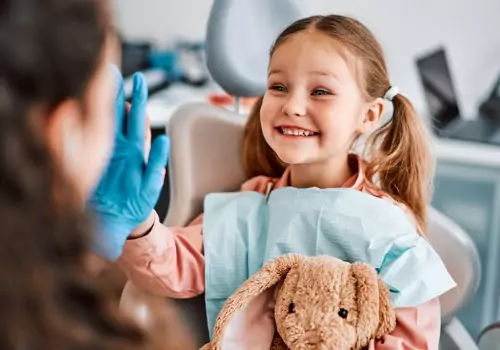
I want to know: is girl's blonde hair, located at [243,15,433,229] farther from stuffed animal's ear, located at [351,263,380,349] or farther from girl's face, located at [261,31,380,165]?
stuffed animal's ear, located at [351,263,380,349]

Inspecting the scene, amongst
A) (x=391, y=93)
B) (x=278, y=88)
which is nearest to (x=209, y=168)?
(x=278, y=88)

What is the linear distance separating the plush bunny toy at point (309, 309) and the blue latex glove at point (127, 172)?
0.19 metres

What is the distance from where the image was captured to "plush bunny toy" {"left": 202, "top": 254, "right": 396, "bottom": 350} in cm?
91

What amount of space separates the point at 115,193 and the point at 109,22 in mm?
386

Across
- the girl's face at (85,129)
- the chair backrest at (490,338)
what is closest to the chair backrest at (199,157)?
the chair backrest at (490,338)

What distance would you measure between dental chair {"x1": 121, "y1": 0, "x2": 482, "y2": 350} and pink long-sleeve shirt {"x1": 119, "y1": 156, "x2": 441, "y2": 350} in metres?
0.08

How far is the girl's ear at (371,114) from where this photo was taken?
1106 mm

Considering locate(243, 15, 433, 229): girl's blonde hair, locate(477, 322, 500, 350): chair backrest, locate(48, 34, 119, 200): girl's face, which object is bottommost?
locate(477, 322, 500, 350): chair backrest

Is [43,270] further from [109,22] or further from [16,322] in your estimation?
[109,22]

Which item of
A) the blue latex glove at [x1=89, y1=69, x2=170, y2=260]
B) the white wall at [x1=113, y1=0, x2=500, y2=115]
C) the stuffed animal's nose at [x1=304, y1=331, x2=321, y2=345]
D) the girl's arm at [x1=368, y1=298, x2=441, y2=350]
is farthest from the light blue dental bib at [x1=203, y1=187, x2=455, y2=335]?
the white wall at [x1=113, y1=0, x2=500, y2=115]

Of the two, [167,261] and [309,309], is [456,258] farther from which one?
[167,261]

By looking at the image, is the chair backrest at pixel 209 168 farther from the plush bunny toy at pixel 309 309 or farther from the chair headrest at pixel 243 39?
the plush bunny toy at pixel 309 309

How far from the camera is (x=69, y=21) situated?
472mm

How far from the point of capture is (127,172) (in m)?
0.87
